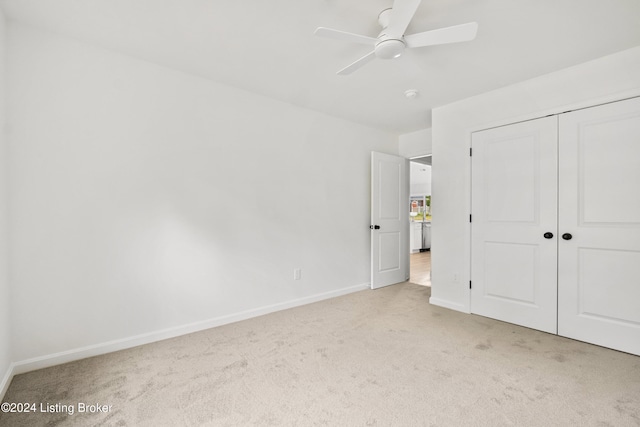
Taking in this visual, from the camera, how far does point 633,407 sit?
63.9 inches

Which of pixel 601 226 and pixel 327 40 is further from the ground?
pixel 327 40

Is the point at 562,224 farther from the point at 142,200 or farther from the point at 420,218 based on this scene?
the point at 420,218

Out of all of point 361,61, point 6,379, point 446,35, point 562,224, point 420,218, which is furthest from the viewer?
point 420,218

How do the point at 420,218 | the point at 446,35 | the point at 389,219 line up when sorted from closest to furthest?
the point at 446,35 → the point at 389,219 → the point at 420,218

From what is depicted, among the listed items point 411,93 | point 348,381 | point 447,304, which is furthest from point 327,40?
point 447,304

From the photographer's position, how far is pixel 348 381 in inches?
73.7

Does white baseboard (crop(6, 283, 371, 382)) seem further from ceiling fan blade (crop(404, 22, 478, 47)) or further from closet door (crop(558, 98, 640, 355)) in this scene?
ceiling fan blade (crop(404, 22, 478, 47))

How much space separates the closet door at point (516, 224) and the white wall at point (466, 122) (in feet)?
0.32

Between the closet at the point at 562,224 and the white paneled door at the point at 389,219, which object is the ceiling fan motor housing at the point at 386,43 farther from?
the white paneled door at the point at 389,219

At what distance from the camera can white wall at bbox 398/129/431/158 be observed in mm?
4352

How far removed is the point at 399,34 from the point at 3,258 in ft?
9.49

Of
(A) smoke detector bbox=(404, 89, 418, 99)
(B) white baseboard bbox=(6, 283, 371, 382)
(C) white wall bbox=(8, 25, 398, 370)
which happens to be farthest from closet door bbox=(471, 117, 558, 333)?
(B) white baseboard bbox=(6, 283, 371, 382)

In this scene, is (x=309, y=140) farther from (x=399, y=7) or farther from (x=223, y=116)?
(x=399, y=7)

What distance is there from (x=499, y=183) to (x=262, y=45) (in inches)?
104
